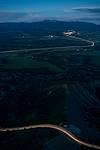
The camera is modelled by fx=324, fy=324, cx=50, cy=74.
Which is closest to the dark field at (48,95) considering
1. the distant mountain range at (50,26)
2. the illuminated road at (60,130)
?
the illuminated road at (60,130)

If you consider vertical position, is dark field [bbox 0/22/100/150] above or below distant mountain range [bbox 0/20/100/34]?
below

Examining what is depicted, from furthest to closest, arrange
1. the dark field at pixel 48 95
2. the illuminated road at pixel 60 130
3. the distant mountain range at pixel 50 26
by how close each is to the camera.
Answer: the distant mountain range at pixel 50 26 → the dark field at pixel 48 95 → the illuminated road at pixel 60 130

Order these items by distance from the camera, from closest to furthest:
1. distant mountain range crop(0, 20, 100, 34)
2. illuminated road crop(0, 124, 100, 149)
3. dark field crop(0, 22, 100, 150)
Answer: illuminated road crop(0, 124, 100, 149) < dark field crop(0, 22, 100, 150) < distant mountain range crop(0, 20, 100, 34)

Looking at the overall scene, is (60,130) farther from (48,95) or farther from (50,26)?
(50,26)

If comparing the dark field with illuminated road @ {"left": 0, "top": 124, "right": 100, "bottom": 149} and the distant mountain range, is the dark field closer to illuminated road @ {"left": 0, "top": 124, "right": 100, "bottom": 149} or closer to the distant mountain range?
illuminated road @ {"left": 0, "top": 124, "right": 100, "bottom": 149}

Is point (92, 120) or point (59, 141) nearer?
point (59, 141)

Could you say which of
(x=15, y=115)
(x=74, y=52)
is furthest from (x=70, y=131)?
(x=74, y=52)

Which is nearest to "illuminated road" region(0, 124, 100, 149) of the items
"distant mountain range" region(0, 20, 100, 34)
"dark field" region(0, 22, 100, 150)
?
"dark field" region(0, 22, 100, 150)

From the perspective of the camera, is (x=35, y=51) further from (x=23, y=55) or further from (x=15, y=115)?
(x=15, y=115)

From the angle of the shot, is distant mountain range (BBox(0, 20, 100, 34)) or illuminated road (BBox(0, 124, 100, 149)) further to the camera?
distant mountain range (BBox(0, 20, 100, 34))

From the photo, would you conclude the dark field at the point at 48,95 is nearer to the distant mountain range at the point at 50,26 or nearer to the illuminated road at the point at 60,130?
the illuminated road at the point at 60,130

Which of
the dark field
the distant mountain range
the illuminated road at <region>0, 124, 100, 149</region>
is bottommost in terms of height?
the illuminated road at <region>0, 124, 100, 149</region>
